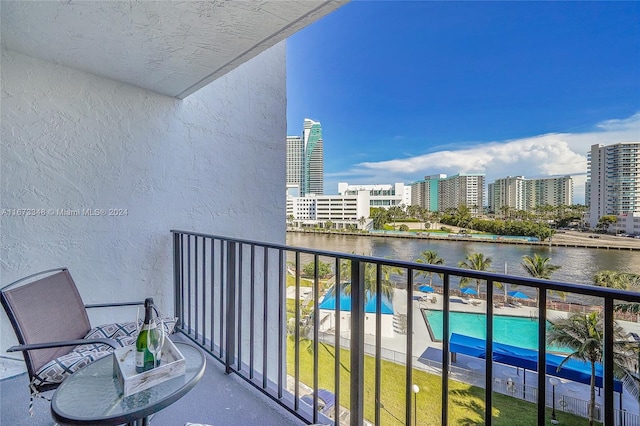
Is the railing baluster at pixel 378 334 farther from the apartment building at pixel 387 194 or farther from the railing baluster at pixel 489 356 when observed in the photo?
the apartment building at pixel 387 194

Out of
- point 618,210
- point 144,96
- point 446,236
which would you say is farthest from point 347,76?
point 144,96

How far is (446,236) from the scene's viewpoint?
973cm

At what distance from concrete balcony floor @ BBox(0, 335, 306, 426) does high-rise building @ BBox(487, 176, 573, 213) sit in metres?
9.51

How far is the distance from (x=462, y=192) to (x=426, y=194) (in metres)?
1.25

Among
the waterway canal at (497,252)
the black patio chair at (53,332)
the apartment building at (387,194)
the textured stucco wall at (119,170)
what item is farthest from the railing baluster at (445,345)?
the apartment building at (387,194)

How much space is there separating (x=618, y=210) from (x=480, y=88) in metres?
10.9

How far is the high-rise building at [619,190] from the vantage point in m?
7.48

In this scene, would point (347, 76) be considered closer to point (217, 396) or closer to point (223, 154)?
point (223, 154)

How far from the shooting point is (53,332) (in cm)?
178

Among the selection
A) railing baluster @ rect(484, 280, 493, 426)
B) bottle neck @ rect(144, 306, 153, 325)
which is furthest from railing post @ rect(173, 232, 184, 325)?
railing baluster @ rect(484, 280, 493, 426)

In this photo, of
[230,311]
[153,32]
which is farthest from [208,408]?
[153,32]

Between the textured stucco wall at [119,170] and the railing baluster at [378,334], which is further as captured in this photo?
the textured stucco wall at [119,170]

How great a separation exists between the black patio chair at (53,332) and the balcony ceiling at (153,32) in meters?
1.61

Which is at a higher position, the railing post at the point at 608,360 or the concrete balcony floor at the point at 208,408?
the railing post at the point at 608,360
